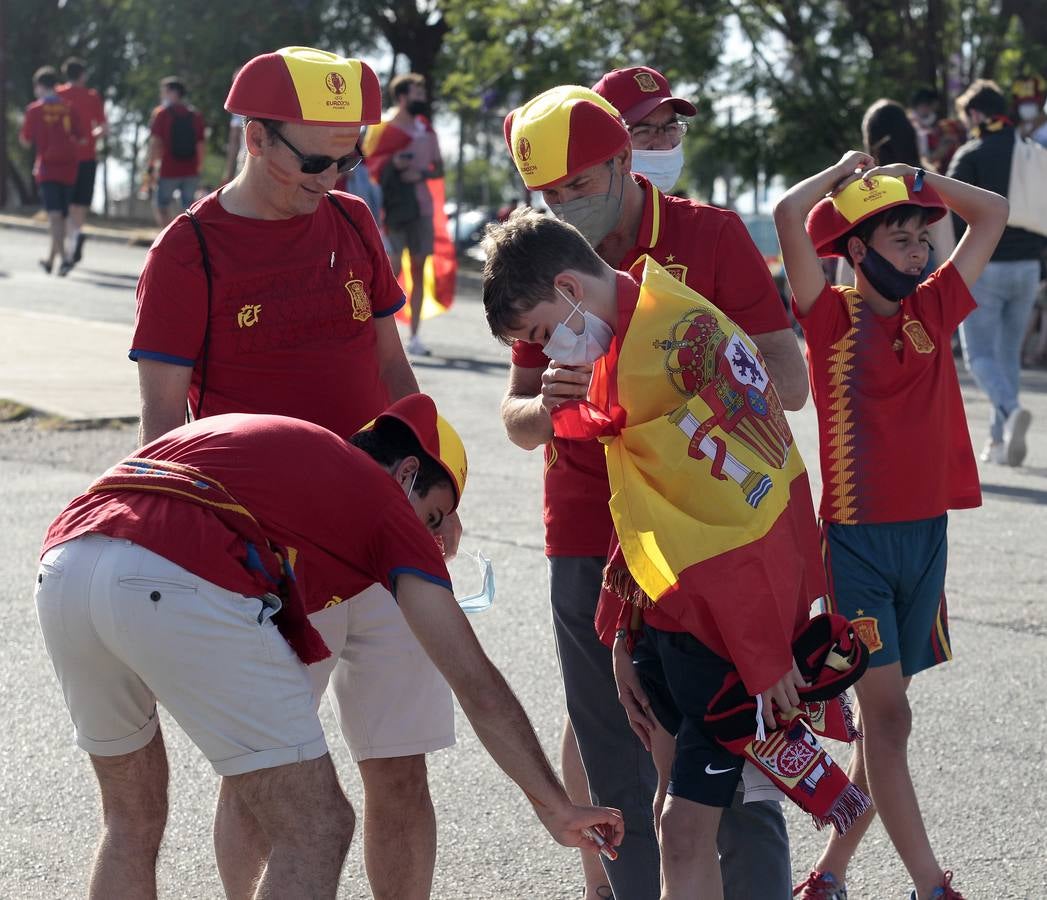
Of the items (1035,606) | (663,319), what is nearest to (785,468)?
(663,319)

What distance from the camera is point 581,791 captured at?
153 inches

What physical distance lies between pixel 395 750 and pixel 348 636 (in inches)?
11.1

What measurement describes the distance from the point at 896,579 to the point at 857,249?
0.83 meters

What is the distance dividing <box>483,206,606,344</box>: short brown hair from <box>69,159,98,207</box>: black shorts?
596 inches

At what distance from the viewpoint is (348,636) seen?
363 centimetres

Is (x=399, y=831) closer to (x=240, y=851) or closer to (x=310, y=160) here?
(x=240, y=851)

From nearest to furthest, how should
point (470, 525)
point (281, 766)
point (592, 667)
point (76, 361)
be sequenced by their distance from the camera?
point (281, 766) → point (592, 667) → point (470, 525) → point (76, 361)

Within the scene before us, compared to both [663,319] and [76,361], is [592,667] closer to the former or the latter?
[663,319]

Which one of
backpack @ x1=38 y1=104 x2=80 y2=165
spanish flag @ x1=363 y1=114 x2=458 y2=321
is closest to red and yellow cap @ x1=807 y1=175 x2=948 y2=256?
spanish flag @ x1=363 y1=114 x2=458 y2=321

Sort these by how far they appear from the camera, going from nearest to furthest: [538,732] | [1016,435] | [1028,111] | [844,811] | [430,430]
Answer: [844,811]
[430,430]
[538,732]
[1016,435]
[1028,111]

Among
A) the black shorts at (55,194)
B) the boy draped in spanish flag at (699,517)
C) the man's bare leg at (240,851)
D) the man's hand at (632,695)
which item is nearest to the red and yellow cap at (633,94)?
the boy draped in spanish flag at (699,517)

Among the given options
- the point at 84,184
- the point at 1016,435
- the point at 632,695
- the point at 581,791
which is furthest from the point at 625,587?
the point at 84,184

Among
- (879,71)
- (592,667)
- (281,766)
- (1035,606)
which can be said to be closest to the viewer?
(281,766)

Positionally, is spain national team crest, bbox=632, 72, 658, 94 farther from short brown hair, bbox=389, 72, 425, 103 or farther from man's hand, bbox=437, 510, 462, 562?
short brown hair, bbox=389, 72, 425, 103
